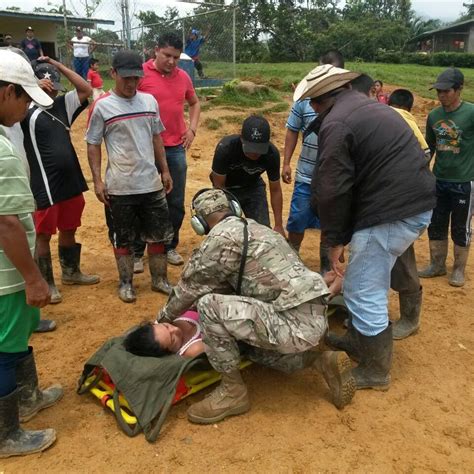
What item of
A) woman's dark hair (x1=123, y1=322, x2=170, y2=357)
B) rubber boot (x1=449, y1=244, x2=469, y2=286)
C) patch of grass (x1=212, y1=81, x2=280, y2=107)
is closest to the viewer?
A: woman's dark hair (x1=123, y1=322, x2=170, y2=357)

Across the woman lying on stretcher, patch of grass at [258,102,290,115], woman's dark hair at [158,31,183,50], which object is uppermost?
woman's dark hair at [158,31,183,50]

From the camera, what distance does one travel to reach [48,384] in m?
3.78

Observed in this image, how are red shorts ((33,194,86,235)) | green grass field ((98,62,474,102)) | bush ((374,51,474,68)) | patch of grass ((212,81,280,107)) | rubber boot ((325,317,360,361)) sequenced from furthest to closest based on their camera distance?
bush ((374,51,474,68))
green grass field ((98,62,474,102))
patch of grass ((212,81,280,107))
red shorts ((33,194,86,235))
rubber boot ((325,317,360,361))

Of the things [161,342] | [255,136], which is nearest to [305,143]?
[255,136]

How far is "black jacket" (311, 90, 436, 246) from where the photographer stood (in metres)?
3.29

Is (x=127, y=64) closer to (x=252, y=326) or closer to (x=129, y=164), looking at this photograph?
(x=129, y=164)

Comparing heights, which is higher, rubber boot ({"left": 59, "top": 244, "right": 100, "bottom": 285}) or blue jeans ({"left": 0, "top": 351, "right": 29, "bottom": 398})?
blue jeans ({"left": 0, "top": 351, "right": 29, "bottom": 398})

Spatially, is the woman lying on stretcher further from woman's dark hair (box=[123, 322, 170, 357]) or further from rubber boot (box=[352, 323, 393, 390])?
rubber boot (box=[352, 323, 393, 390])

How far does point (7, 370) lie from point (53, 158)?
7.15 ft

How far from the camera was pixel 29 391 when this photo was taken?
11.2ft

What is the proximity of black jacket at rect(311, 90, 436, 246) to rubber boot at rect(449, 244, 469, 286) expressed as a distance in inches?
93.9

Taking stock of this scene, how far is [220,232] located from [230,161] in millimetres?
1725

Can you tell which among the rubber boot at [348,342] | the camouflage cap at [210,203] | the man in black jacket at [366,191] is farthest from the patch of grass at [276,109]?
the camouflage cap at [210,203]

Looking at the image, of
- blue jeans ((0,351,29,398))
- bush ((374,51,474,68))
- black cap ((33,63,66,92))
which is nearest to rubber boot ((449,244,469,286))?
black cap ((33,63,66,92))
